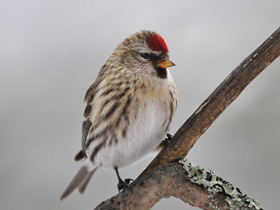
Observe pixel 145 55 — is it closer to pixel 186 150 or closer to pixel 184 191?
pixel 186 150

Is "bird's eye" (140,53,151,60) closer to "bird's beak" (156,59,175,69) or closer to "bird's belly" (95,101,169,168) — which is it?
"bird's beak" (156,59,175,69)

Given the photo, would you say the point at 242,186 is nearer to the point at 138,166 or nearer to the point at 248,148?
the point at 248,148

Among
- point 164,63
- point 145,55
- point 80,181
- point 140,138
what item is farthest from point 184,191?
point 80,181

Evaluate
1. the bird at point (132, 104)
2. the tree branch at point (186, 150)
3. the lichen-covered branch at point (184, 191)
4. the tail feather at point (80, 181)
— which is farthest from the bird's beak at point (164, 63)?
the tail feather at point (80, 181)

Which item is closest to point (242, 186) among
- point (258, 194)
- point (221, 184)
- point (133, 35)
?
point (258, 194)

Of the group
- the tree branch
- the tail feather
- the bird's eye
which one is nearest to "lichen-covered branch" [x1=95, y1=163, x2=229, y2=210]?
the tree branch

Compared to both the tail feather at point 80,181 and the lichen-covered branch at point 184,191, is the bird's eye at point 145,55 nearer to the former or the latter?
the lichen-covered branch at point 184,191
